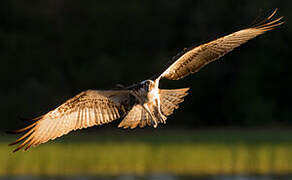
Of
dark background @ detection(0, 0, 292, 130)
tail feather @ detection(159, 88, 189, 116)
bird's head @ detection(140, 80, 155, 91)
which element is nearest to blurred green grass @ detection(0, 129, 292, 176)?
tail feather @ detection(159, 88, 189, 116)

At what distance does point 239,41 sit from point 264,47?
56.2ft

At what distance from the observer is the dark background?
26359 mm

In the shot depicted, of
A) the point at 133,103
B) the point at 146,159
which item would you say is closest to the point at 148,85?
the point at 133,103

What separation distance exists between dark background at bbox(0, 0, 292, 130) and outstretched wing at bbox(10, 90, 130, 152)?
48.4ft

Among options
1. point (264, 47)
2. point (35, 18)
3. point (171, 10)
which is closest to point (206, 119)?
point (264, 47)

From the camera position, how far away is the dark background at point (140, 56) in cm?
2636

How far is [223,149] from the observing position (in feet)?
53.4

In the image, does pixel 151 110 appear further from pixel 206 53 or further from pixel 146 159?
pixel 146 159

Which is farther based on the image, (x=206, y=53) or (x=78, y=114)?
(x=206, y=53)

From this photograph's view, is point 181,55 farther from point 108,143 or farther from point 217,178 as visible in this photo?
point 108,143

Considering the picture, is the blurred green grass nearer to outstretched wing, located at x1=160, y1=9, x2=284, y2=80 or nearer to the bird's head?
outstretched wing, located at x1=160, y1=9, x2=284, y2=80

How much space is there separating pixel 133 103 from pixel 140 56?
18799mm

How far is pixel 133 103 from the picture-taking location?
10398mm

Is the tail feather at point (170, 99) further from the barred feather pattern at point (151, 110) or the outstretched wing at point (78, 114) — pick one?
the outstretched wing at point (78, 114)
